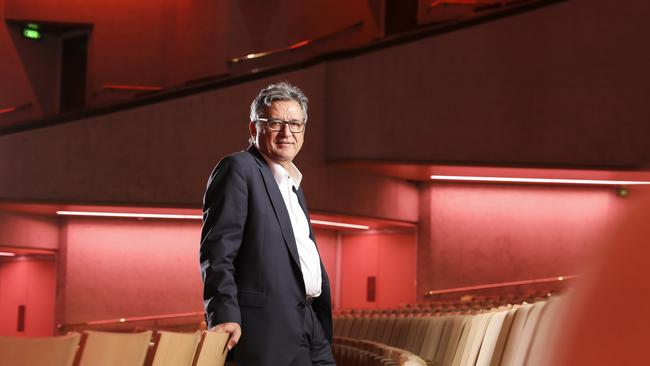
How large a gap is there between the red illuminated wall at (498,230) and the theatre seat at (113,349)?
791 cm

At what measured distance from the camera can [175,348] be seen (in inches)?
59.1

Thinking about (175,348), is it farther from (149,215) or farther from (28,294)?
(28,294)

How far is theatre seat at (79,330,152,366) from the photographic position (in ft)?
4.24

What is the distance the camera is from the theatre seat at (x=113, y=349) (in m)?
1.29

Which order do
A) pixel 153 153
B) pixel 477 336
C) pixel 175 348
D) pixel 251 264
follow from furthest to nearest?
Answer: pixel 153 153
pixel 477 336
pixel 251 264
pixel 175 348

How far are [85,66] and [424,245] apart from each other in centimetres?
503

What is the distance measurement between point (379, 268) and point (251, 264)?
8.06 metres

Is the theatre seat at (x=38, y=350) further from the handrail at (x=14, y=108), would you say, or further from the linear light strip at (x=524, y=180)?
the handrail at (x=14, y=108)

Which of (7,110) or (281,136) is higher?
(7,110)

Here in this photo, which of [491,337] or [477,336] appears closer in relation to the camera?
[491,337]

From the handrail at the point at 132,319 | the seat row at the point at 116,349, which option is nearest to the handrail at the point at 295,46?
the handrail at the point at 132,319

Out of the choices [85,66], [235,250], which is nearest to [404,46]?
[85,66]

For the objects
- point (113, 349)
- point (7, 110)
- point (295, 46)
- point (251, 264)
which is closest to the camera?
point (113, 349)

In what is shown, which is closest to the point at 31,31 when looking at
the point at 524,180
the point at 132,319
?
the point at 132,319
